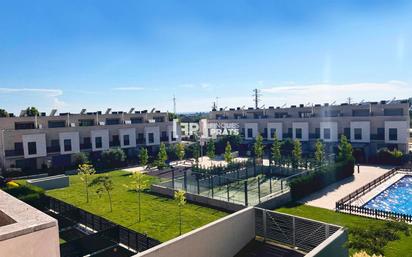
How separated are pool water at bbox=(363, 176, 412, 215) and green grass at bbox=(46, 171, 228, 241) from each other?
12083mm

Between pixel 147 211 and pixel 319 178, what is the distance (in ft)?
50.0

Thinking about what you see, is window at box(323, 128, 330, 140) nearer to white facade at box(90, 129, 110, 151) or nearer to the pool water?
the pool water

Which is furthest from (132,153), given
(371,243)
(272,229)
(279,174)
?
(371,243)

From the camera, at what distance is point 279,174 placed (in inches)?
1330

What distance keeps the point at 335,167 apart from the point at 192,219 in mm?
16447

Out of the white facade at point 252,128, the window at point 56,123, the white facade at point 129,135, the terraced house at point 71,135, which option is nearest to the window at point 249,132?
the white facade at point 252,128

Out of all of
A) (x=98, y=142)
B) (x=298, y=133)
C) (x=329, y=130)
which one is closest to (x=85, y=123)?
(x=98, y=142)

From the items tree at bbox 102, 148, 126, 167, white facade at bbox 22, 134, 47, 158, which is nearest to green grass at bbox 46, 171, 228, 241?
tree at bbox 102, 148, 126, 167

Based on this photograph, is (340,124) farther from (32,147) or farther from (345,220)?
(32,147)

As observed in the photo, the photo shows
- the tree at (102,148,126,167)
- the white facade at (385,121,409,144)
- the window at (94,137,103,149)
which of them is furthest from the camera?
the window at (94,137,103,149)

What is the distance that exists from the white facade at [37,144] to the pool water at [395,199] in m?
38.3

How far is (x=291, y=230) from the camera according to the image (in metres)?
16.5

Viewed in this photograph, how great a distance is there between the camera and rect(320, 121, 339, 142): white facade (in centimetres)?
4619

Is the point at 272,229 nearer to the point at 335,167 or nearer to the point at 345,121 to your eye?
the point at 335,167
